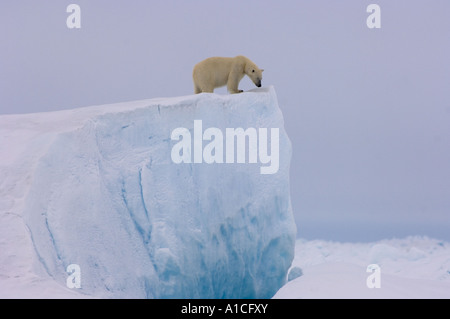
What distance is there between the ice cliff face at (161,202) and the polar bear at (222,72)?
0.33 m

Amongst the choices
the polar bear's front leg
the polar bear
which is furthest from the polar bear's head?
the polar bear's front leg

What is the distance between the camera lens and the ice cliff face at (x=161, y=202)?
5645 millimetres

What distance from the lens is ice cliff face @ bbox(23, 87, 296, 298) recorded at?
5.64m

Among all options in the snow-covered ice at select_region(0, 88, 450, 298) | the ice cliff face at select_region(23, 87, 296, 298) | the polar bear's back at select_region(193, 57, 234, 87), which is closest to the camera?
the snow-covered ice at select_region(0, 88, 450, 298)

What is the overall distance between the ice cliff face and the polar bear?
0.33m

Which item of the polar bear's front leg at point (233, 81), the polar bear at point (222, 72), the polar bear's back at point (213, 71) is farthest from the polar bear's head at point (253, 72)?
the polar bear's back at point (213, 71)

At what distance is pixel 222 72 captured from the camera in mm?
7445

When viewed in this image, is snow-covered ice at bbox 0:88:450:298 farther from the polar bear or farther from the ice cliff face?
the polar bear

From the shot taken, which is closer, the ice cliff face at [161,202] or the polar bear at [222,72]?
the ice cliff face at [161,202]

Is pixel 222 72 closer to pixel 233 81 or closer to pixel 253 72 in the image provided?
pixel 233 81

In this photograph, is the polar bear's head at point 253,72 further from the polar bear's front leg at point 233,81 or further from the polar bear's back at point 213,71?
the polar bear's back at point 213,71

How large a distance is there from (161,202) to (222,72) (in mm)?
2208

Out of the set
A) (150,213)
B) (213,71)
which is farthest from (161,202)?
(213,71)
